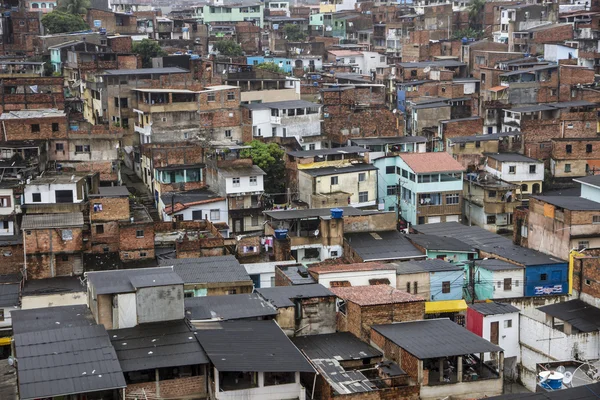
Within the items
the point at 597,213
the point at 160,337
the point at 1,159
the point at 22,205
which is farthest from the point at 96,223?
the point at 597,213

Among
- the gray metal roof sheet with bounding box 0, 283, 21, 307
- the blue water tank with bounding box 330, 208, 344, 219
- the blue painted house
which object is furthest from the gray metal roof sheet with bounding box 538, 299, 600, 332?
the gray metal roof sheet with bounding box 0, 283, 21, 307

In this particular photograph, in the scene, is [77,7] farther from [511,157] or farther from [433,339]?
[433,339]

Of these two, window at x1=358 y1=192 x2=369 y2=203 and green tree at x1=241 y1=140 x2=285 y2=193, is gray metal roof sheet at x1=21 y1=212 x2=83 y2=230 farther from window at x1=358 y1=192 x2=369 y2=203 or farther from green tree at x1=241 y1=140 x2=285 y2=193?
window at x1=358 y1=192 x2=369 y2=203

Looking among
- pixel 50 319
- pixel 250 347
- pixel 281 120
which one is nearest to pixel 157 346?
pixel 250 347

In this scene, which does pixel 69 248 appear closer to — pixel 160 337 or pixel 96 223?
pixel 96 223

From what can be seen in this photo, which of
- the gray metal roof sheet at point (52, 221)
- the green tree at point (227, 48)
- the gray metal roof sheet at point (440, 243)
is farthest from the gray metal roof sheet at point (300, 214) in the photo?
the green tree at point (227, 48)

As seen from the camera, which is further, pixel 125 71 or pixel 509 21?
pixel 509 21
